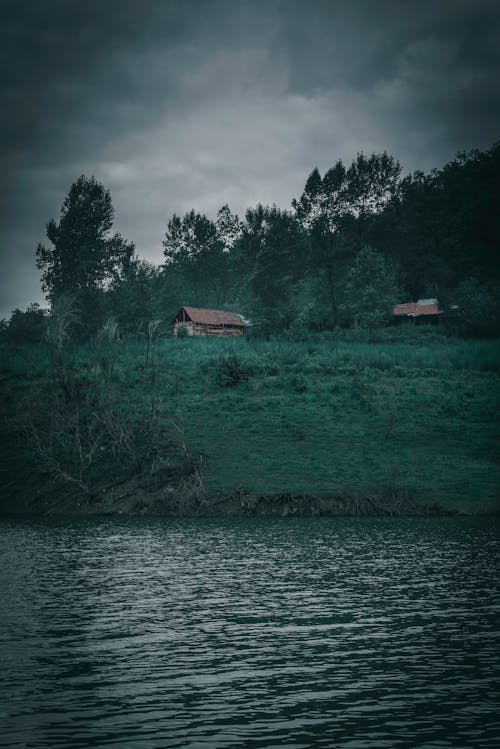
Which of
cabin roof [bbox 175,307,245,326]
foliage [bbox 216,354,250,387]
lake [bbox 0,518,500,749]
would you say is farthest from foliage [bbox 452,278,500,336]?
lake [bbox 0,518,500,749]

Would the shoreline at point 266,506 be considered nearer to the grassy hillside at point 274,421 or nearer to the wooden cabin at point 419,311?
the grassy hillside at point 274,421

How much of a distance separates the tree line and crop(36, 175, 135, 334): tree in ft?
0.53

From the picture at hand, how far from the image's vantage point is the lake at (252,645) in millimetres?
9453

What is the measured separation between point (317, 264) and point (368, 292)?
1435cm

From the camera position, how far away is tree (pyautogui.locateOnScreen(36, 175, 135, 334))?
105 m

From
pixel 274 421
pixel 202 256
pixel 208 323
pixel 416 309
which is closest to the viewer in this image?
pixel 274 421

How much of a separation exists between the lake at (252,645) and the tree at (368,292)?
233 ft

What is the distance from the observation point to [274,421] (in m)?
51.7

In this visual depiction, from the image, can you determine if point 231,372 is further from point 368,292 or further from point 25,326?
point 25,326

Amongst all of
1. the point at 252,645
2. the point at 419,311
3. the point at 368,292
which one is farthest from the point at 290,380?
the point at 419,311

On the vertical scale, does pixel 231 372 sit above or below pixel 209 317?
below

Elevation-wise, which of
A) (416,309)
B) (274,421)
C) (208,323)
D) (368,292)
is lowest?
(274,421)

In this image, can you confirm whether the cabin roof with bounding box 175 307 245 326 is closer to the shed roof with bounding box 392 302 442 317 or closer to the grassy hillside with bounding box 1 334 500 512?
the shed roof with bounding box 392 302 442 317

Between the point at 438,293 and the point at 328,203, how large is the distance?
2270cm
